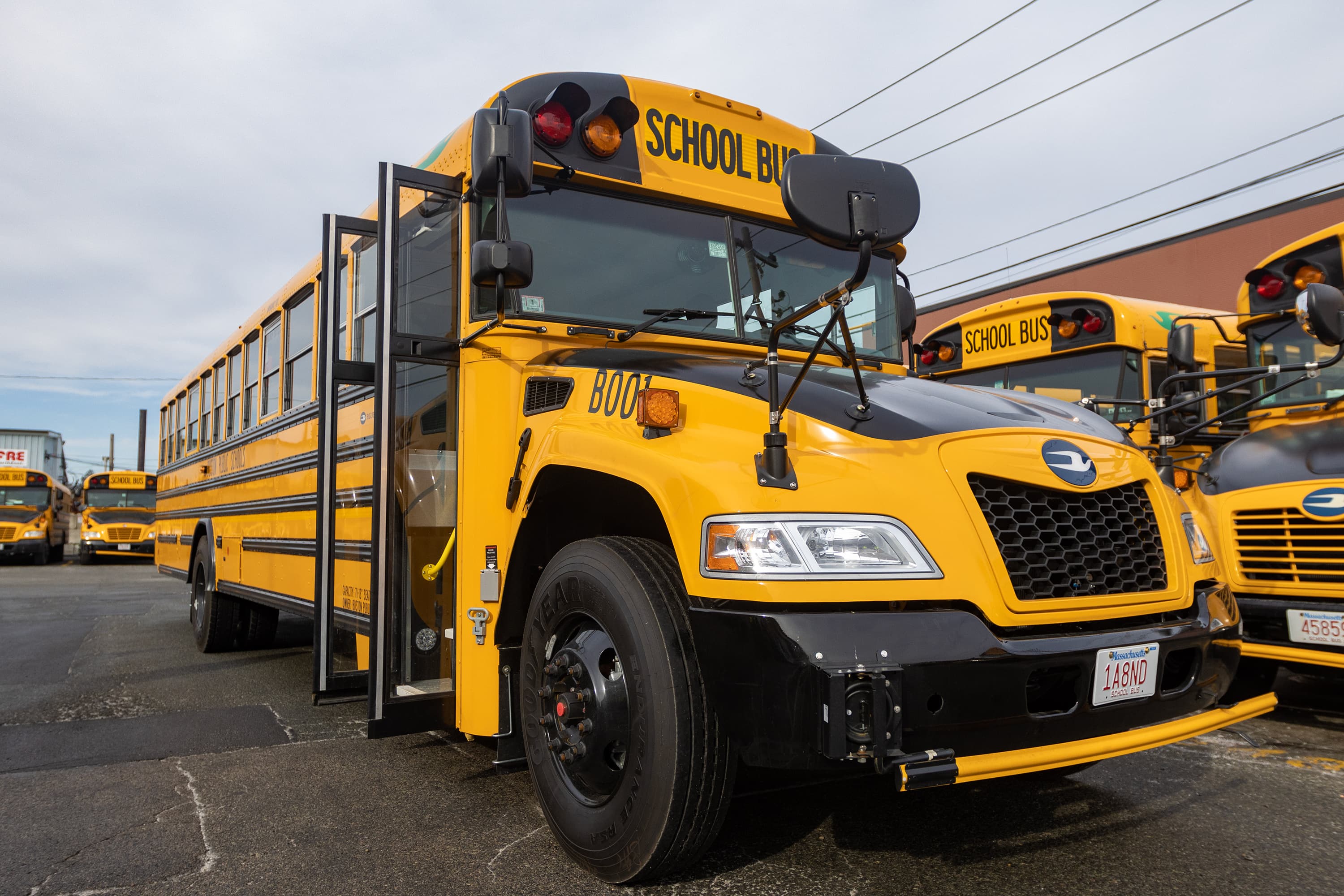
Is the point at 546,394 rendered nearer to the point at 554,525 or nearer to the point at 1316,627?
the point at 554,525

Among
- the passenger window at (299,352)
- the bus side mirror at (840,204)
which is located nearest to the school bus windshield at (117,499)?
the passenger window at (299,352)

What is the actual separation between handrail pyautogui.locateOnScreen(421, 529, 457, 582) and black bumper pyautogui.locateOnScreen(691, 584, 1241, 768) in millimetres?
1409

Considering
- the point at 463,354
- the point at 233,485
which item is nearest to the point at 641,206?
the point at 463,354

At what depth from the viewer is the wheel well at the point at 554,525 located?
2.90m

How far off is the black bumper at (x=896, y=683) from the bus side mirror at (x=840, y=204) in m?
0.86

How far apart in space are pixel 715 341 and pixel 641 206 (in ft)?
2.02

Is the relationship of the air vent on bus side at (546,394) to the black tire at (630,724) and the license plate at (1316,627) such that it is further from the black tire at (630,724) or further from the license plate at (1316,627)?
the license plate at (1316,627)

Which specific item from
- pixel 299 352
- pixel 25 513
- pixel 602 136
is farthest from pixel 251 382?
pixel 25 513

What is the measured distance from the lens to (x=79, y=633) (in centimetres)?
862

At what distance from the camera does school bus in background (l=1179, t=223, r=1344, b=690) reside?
411 cm

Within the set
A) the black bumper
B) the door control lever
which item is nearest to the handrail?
the door control lever

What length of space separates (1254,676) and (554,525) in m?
3.57

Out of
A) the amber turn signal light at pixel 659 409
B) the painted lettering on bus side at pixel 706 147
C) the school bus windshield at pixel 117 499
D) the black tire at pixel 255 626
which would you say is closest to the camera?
the amber turn signal light at pixel 659 409

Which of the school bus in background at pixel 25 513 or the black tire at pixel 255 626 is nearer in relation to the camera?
the black tire at pixel 255 626
